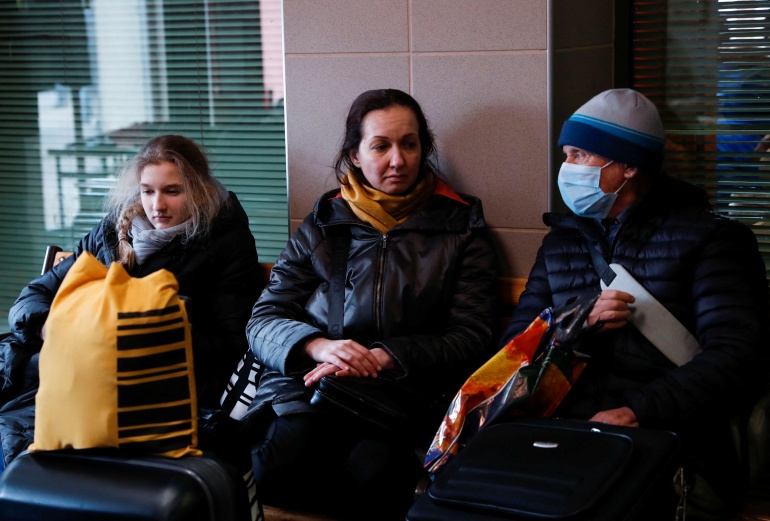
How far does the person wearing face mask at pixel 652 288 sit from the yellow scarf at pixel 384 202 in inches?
17.8

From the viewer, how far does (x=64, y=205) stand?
4613 millimetres

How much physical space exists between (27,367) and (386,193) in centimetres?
141

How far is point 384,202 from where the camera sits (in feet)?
10.7

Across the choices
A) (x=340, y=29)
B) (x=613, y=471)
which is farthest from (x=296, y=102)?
(x=613, y=471)

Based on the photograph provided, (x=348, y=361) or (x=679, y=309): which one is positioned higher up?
(x=679, y=309)

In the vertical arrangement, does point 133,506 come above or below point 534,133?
below

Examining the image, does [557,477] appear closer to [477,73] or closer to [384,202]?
[384,202]

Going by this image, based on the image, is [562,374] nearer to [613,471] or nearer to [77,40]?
[613,471]

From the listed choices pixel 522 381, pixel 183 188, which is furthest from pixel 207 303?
pixel 522 381

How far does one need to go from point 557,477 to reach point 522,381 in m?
0.46

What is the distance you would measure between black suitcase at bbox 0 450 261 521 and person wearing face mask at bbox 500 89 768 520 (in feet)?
3.28

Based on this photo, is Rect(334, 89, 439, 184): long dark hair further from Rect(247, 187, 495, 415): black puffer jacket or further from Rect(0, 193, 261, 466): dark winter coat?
Rect(0, 193, 261, 466): dark winter coat

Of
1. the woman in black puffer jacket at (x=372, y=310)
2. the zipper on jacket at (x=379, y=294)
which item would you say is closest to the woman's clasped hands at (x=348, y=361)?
the woman in black puffer jacket at (x=372, y=310)

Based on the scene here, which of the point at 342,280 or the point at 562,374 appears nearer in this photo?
the point at 562,374
